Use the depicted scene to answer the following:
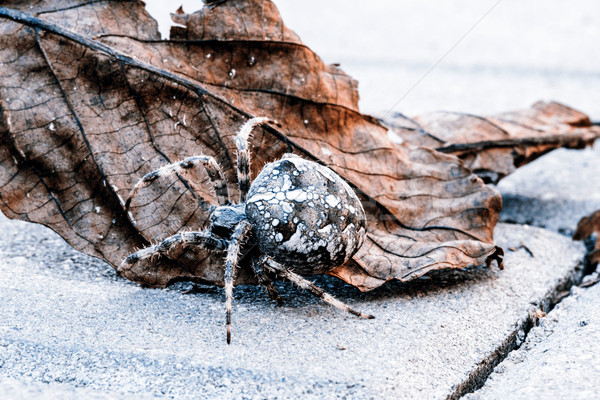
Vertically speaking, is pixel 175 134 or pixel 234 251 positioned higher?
pixel 175 134

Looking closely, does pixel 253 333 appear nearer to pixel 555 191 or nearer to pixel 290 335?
pixel 290 335

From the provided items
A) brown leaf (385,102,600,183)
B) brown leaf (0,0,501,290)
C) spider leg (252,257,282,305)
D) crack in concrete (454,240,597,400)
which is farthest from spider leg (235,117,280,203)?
crack in concrete (454,240,597,400)

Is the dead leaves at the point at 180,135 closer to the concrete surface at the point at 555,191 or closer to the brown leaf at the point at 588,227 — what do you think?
the brown leaf at the point at 588,227

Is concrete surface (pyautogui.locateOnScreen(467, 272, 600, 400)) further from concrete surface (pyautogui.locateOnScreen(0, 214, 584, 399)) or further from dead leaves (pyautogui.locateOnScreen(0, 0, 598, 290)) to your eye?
dead leaves (pyautogui.locateOnScreen(0, 0, 598, 290))

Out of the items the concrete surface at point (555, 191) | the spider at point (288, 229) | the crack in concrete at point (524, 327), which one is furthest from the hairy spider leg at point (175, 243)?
the concrete surface at point (555, 191)

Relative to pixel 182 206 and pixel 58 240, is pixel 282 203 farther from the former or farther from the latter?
pixel 58 240

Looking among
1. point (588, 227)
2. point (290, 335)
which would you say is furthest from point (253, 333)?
point (588, 227)
